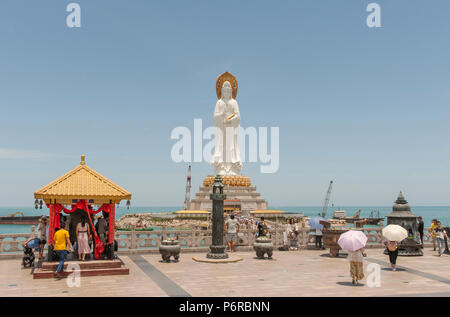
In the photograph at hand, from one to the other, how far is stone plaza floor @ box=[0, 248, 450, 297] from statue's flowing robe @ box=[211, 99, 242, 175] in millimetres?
35110

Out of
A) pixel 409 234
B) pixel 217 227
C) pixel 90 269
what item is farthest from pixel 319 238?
pixel 90 269

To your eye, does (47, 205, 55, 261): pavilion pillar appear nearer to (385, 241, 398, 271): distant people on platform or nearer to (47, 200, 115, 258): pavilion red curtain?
(47, 200, 115, 258): pavilion red curtain

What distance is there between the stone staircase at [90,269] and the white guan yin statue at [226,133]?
3862 cm

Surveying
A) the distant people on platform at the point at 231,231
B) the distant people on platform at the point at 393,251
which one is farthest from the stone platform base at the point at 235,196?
the distant people on platform at the point at 393,251

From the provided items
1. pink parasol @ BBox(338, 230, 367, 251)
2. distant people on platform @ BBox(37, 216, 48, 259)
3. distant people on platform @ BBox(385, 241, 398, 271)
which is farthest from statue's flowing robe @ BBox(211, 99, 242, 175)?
pink parasol @ BBox(338, 230, 367, 251)

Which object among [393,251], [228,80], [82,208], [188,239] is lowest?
[188,239]

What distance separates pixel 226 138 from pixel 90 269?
3952 cm

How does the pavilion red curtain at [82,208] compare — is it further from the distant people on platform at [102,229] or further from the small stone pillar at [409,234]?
the small stone pillar at [409,234]

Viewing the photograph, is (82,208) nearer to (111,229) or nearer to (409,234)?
(111,229)

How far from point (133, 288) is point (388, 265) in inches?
397

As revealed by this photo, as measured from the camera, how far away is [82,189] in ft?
46.4

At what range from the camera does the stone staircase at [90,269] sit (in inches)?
509
